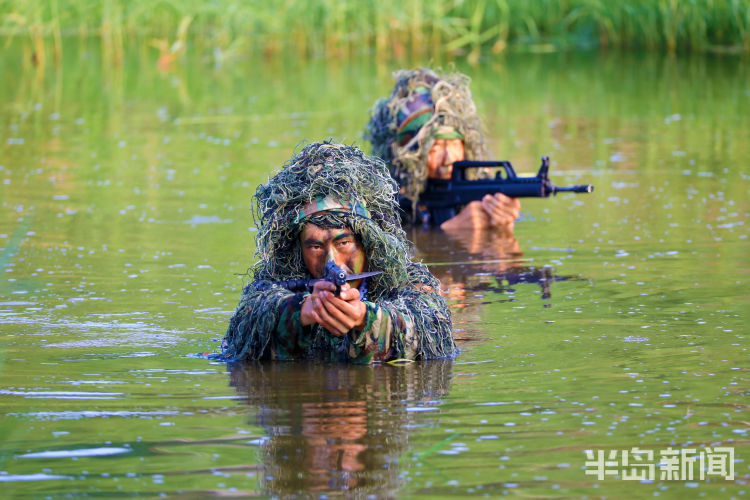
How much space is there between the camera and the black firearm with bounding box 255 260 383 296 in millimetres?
5375

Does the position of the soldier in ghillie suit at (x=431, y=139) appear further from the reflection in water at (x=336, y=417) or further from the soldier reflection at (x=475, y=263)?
the reflection in water at (x=336, y=417)

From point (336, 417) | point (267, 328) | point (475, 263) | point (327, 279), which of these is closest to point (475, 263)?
point (475, 263)

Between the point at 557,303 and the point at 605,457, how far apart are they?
116 inches

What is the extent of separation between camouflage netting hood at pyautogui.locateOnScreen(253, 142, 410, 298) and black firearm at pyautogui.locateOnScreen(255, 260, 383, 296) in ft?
0.20

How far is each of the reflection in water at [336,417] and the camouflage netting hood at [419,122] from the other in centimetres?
421

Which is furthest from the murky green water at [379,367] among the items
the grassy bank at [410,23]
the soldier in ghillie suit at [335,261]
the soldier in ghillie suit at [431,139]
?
the grassy bank at [410,23]

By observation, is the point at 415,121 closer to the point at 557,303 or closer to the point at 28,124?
the point at 557,303

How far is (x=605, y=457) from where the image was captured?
4.83 m

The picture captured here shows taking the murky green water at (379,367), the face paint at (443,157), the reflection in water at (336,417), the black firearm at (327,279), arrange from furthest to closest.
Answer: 1. the face paint at (443,157)
2. the black firearm at (327,279)
3. the murky green water at (379,367)
4. the reflection in water at (336,417)

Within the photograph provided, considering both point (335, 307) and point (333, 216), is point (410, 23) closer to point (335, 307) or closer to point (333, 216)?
point (333, 216)

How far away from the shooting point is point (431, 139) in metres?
10.3

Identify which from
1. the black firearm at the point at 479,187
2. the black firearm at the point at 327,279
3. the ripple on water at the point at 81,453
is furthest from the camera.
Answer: the black firearm at the point at 479,187

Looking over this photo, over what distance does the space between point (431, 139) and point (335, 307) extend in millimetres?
4951

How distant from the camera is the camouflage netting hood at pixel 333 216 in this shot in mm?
5871
